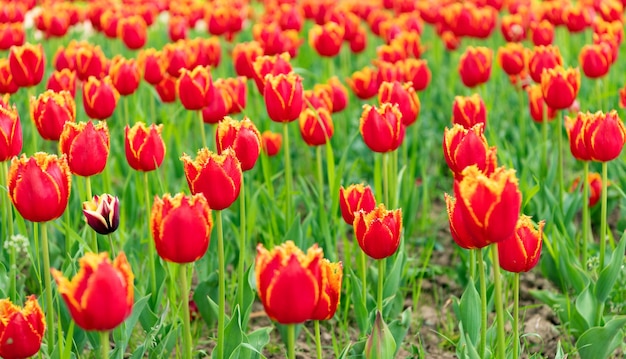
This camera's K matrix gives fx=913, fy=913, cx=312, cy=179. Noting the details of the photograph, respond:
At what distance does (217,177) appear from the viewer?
2318 mm

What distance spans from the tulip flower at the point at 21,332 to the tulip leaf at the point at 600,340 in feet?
5.37

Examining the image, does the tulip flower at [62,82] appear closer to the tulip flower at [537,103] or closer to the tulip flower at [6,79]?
the tulip flower at [6,79]

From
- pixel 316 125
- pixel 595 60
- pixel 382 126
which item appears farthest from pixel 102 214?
pixel 595 60

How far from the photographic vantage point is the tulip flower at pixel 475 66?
4.51m

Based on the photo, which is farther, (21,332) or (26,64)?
(26,64)

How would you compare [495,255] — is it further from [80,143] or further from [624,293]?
[624,293]

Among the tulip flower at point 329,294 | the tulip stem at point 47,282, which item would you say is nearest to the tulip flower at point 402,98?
the tulip flower at point 329,294

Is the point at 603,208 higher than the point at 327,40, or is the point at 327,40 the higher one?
the point at 327,40

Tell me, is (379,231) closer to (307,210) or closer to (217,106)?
(217,106)

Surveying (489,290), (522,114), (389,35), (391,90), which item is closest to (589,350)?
(489,290)

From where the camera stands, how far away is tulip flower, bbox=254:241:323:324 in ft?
6.06

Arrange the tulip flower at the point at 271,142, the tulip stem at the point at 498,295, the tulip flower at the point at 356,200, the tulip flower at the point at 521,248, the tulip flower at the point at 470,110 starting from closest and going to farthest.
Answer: the tulip stem at the point at 498,295
the tulip flower at the point at 521,248
the tulip flower at the point at 356,200
the tulip flower at the point at 470,110
the tulip flower at the point at 271,142

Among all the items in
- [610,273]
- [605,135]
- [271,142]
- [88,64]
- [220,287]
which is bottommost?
[610,273]

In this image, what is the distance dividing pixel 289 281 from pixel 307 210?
2407 mm
